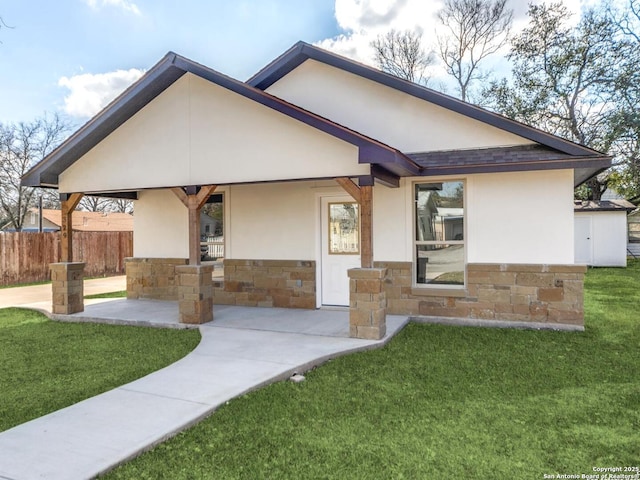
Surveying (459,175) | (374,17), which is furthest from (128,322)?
(374,17)

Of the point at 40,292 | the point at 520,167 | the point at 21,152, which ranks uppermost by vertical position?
the point at 21,152

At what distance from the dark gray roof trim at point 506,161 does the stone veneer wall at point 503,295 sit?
162 cm

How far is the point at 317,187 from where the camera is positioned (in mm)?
8422

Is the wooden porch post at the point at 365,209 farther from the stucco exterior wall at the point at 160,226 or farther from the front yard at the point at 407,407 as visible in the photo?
the stucco exterior wall at the point at 160,226

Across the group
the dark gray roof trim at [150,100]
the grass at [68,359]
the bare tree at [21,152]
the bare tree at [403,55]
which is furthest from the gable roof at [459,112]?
the bare tree at [21,152]

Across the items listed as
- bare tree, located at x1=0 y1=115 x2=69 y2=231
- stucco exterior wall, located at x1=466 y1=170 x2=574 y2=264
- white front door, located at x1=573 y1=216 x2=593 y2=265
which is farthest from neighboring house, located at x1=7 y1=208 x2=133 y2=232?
stucco exterior wall, located at x1=466 y1=170 x2=574 y2=264

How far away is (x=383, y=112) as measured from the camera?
27.0 ft

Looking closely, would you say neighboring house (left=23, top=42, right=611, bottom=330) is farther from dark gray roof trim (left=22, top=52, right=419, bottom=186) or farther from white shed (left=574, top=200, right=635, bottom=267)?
white shed (left=574, top=200, right=635, bottom=267)

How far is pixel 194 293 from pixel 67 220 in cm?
330

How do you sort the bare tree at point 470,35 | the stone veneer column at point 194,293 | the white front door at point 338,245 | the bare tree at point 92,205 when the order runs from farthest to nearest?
the bare tree at point 92,205
the bare tree at point 470,35
the white front door at point 338,245
the stone veneer column at point 194,293

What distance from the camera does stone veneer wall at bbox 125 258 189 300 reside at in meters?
9.75

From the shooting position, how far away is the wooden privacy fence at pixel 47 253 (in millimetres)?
14445

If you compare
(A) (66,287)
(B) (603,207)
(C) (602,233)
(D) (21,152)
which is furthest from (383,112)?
(D) (21,152)

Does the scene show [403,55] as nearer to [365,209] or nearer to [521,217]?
[521,217]
